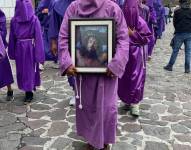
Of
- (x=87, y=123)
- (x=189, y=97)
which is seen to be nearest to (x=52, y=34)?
(x=87, y=123)

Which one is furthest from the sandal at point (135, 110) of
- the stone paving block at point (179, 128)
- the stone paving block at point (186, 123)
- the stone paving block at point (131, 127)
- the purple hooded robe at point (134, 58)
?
the stone paving block at point (186, 123)

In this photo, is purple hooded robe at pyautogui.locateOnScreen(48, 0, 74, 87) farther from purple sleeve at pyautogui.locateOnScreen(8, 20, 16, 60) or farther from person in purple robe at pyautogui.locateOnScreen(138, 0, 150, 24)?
person in purple robe at pyautogui.locateOnScreen(138, 0, 150, 24)

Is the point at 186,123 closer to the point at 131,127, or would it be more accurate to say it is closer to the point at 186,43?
the point at 131,127

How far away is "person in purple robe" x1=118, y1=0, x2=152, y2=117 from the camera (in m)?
5.89

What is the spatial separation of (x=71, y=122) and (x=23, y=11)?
2.00 meters

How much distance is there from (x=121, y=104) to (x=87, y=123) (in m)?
2.35

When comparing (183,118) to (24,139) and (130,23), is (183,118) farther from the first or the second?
(24,139)

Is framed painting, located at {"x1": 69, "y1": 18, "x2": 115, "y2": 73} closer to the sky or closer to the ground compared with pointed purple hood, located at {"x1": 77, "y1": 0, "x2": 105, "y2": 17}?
closer to the ground

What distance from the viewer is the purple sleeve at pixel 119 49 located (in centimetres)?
431

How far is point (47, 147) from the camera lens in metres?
5.20

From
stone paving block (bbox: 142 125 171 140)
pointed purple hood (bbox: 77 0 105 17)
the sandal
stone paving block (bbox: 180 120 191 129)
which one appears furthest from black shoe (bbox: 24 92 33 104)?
pointed purple hood (bbox: 77 0 105 17)

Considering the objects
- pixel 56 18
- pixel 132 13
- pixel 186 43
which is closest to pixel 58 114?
pixel 56 18

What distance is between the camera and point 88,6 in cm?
440

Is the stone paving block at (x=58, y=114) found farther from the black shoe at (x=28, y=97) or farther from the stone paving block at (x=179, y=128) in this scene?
the stone paving block at (x=179, y=128)
